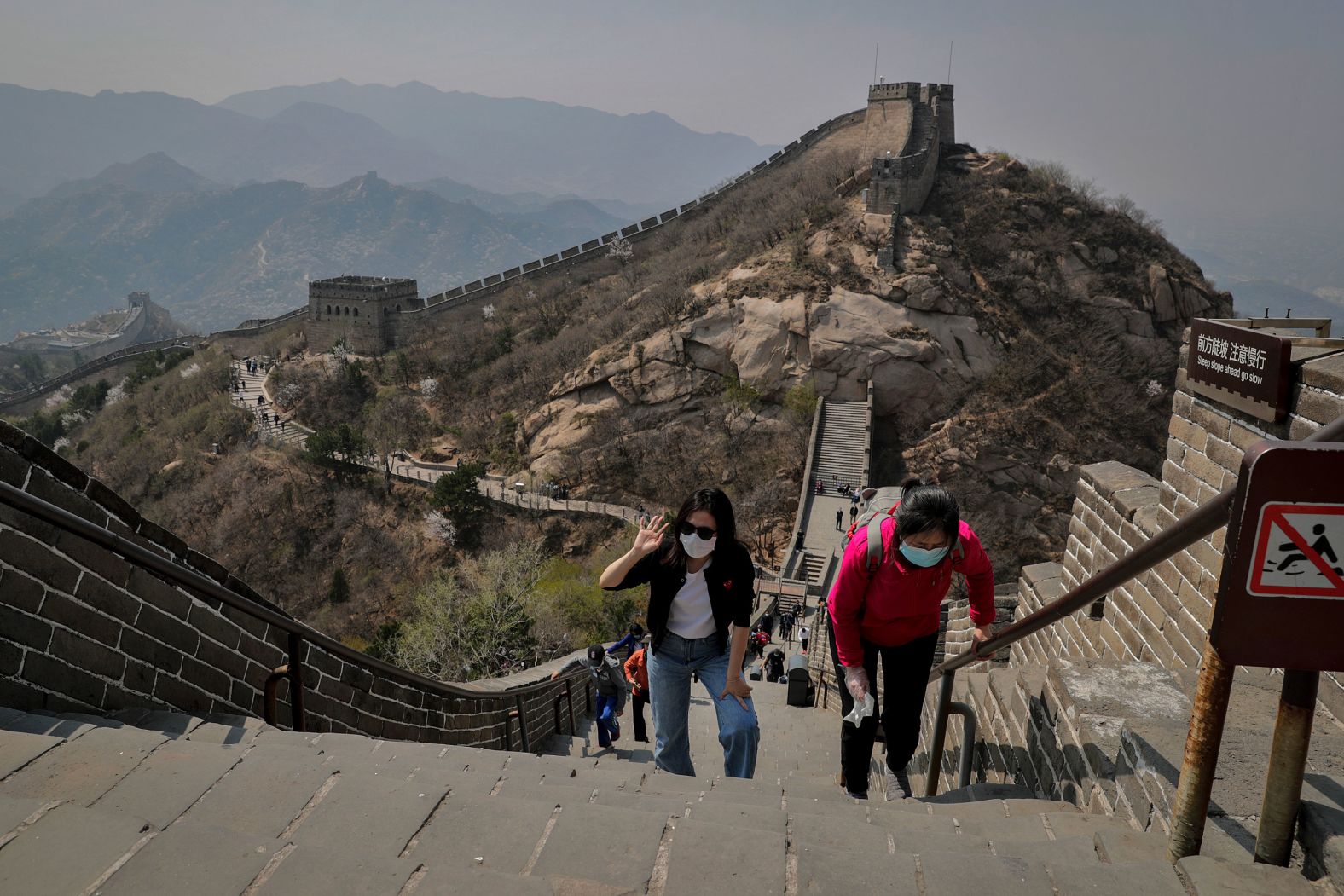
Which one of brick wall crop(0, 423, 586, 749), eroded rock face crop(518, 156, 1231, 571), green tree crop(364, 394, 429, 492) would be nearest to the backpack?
brick wall crop(0, 423, 586, 749)

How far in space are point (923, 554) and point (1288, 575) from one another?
188cm

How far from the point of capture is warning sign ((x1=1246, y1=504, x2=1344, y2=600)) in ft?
5.70

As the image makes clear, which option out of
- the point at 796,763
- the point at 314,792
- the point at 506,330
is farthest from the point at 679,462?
the point at 314,792

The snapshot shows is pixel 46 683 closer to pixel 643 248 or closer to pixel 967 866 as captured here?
pixel 967 866

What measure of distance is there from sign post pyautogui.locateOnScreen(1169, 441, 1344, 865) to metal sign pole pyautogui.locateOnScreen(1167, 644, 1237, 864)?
0.10 feet

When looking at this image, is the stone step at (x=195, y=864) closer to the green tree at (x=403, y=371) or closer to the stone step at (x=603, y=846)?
the stone step at (x=603, y=846)

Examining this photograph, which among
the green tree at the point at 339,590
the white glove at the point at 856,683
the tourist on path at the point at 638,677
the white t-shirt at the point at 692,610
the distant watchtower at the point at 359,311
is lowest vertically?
the green tree at the point at 339,590

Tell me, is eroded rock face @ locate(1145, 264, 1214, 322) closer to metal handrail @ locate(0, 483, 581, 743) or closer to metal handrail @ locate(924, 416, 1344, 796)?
metal handrail @ locate(924, 416, 1344, 796)

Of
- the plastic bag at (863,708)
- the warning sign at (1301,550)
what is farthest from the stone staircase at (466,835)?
the warning sign at (1301,550)

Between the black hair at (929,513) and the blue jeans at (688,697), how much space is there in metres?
1.17

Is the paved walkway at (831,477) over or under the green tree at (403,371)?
under

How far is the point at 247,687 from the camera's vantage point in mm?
4500

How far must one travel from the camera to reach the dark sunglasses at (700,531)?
391cm

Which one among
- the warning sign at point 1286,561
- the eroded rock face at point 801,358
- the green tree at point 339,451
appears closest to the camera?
the warning sign at point 1286,561
